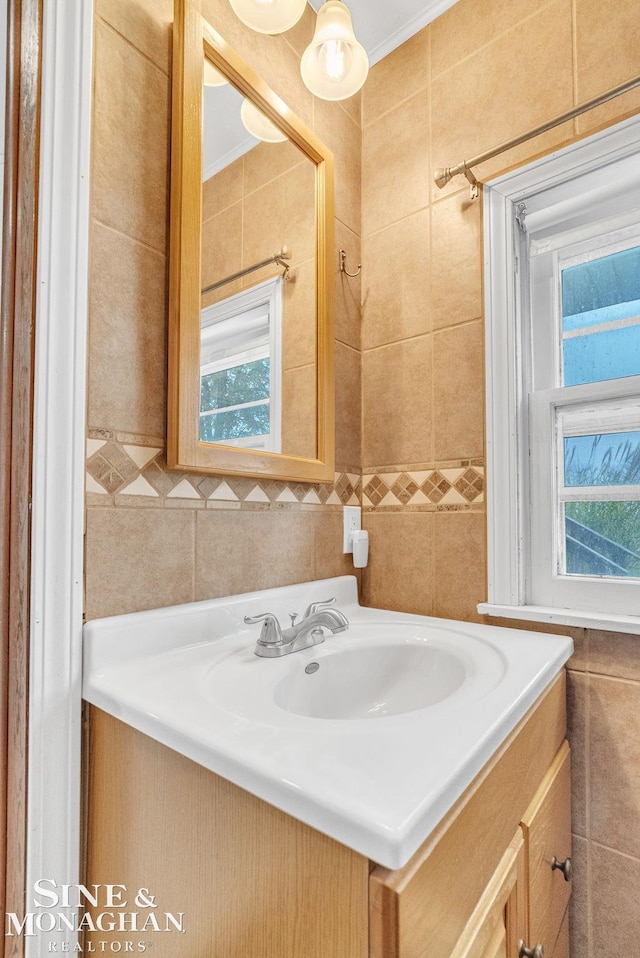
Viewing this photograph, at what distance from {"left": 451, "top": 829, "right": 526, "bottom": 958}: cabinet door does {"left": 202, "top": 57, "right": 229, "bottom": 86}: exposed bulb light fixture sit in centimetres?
141

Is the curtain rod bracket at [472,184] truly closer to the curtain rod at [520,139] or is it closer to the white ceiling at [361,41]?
the curtain rod at [520,139]

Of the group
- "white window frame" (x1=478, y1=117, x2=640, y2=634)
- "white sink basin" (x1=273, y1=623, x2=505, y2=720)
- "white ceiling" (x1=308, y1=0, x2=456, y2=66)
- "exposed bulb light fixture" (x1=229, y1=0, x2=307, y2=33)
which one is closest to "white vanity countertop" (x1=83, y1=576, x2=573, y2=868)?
"white sink basin" (x1=273, y1=623, x2=505, y2=720)

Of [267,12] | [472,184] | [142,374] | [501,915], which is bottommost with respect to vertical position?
[501,915]

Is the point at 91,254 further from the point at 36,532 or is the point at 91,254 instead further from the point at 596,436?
the point at 596,436

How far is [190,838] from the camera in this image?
568 millimetres

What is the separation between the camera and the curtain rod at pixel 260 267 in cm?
99

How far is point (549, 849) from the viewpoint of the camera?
843mm

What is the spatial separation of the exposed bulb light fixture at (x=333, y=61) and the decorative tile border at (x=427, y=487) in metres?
0.89

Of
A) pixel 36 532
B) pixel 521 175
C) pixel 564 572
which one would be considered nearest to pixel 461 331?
pixel 521 175

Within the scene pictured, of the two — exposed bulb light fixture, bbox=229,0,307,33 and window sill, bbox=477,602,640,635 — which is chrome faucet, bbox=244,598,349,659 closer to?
window sill, bbox=477,602,640,635

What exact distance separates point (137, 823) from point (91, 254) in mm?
847

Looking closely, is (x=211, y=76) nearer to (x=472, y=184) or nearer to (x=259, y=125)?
(x=259, y=125)

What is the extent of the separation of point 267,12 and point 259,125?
0.20 metres

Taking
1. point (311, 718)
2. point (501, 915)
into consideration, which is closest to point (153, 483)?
point (311, 718)
